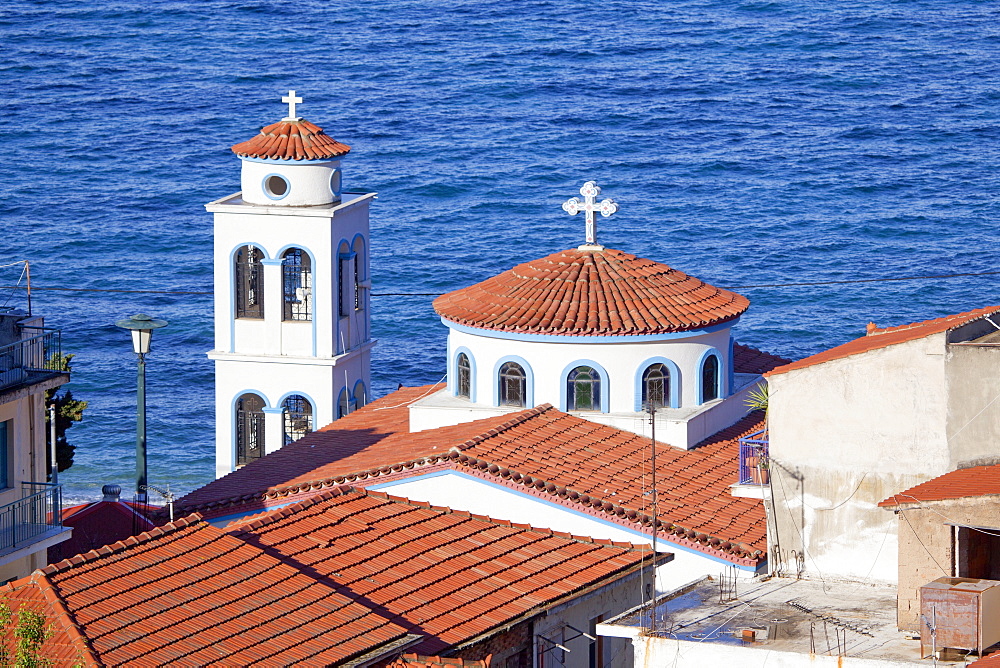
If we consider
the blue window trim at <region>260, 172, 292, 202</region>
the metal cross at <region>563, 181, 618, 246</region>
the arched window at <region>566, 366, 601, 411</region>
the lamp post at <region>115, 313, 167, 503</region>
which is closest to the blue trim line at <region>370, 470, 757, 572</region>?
the lamp post at <region>115, 313, 167, 503</region>

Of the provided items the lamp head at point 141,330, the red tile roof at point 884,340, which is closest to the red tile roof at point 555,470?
the lamp head at point 141,330

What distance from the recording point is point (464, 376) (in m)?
45.0

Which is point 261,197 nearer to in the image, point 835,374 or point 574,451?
point 574,451

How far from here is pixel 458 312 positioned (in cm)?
4447

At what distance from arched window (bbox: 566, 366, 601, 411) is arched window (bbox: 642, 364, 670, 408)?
0.94 metres

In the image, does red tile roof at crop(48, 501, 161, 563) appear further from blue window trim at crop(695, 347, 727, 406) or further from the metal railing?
blue window trim at crop(695, 347, 727, 406)

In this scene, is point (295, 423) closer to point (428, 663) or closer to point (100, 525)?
point (100, 525)

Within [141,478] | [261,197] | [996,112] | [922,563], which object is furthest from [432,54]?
[922,563]

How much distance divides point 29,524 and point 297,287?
13.3 meters

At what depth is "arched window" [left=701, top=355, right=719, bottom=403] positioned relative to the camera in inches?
1731

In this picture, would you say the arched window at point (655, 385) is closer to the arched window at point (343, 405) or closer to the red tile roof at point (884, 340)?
the red tile roof at point (884, 340)

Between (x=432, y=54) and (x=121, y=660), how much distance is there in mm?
117551

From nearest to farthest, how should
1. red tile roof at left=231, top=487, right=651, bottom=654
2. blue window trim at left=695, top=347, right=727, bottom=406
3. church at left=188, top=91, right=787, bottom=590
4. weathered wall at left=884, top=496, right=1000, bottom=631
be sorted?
weathered wall at left=884, top=496, right=1000, bottom=631, red tile roof at left=231, top=487, right=651, bottom=654, church at left=188, top=91, right=787, bottom=590, blue window trim at left=695, top=347, right=727, bottom=406

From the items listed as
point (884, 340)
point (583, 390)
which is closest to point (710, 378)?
point (583, 390)
